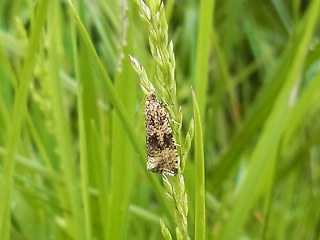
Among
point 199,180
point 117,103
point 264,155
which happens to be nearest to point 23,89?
point 117,103

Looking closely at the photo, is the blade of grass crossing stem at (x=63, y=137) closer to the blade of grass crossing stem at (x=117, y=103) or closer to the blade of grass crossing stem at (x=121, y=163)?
the blade of grass crossing stem at (x=121, y=163)

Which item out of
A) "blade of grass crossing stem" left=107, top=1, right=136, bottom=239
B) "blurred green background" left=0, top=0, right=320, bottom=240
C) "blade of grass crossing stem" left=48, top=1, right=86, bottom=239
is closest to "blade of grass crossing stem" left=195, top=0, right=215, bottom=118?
"blurred green background" left=0, top=0, right=320, bottom=240

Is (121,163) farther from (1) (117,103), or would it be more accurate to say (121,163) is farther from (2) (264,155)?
(2) (264,155)

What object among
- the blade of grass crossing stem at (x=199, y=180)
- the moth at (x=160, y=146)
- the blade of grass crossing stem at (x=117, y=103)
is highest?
the blade of grass crossing stem at (x=117, y=103)

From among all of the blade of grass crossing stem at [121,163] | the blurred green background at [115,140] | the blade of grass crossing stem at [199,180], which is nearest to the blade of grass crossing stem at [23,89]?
the blurred green background at [115,140]

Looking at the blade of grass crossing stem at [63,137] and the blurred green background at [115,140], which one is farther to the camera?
the blade of grass crossing stem at [63,137]

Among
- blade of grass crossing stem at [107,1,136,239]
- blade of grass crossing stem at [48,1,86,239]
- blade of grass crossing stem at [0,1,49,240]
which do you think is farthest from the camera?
blade of grass crossing stem at [48,1,86,239]

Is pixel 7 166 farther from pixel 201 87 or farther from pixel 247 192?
pixel 247 192

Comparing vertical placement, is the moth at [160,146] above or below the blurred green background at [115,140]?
below

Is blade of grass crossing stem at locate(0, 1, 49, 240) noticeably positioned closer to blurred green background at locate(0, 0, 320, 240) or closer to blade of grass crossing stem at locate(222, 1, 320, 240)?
blurred green background at locate(0, 0, 320, 240)
